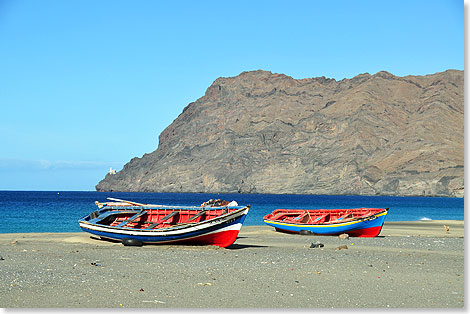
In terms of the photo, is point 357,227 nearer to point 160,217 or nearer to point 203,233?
point 160,217

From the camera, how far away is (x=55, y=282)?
15070 millimetres

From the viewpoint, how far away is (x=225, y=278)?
16578 mm

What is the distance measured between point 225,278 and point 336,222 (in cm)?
2105

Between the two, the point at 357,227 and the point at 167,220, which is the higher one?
the point at 167,220

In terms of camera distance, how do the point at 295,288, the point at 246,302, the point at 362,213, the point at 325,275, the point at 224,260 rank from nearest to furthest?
the point at 246,302 → the point at 295,288 → the point at 325,275 → the point at 224,260 → the point at 362,213

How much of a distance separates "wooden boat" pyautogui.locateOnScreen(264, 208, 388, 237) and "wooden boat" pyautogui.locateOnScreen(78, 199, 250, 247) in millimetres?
10500

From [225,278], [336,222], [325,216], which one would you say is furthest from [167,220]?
[325,216]

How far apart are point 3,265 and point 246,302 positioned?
8.89 meters

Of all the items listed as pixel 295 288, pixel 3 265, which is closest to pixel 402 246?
pixel 295 288

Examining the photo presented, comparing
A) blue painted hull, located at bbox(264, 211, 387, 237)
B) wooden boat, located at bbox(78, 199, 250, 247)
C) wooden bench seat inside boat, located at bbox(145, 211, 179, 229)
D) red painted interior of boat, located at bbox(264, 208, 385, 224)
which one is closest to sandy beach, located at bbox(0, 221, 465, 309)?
wooden boat, located at bbox(78, 199, 250, 247)

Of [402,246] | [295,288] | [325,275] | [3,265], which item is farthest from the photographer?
[402,246]

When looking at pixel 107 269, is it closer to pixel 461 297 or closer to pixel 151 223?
pixel 461 297

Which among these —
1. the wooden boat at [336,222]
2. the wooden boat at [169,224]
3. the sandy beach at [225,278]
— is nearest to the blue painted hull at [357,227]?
the wooden boat at [336,222]

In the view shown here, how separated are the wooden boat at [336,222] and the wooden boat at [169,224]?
34.5 feet
